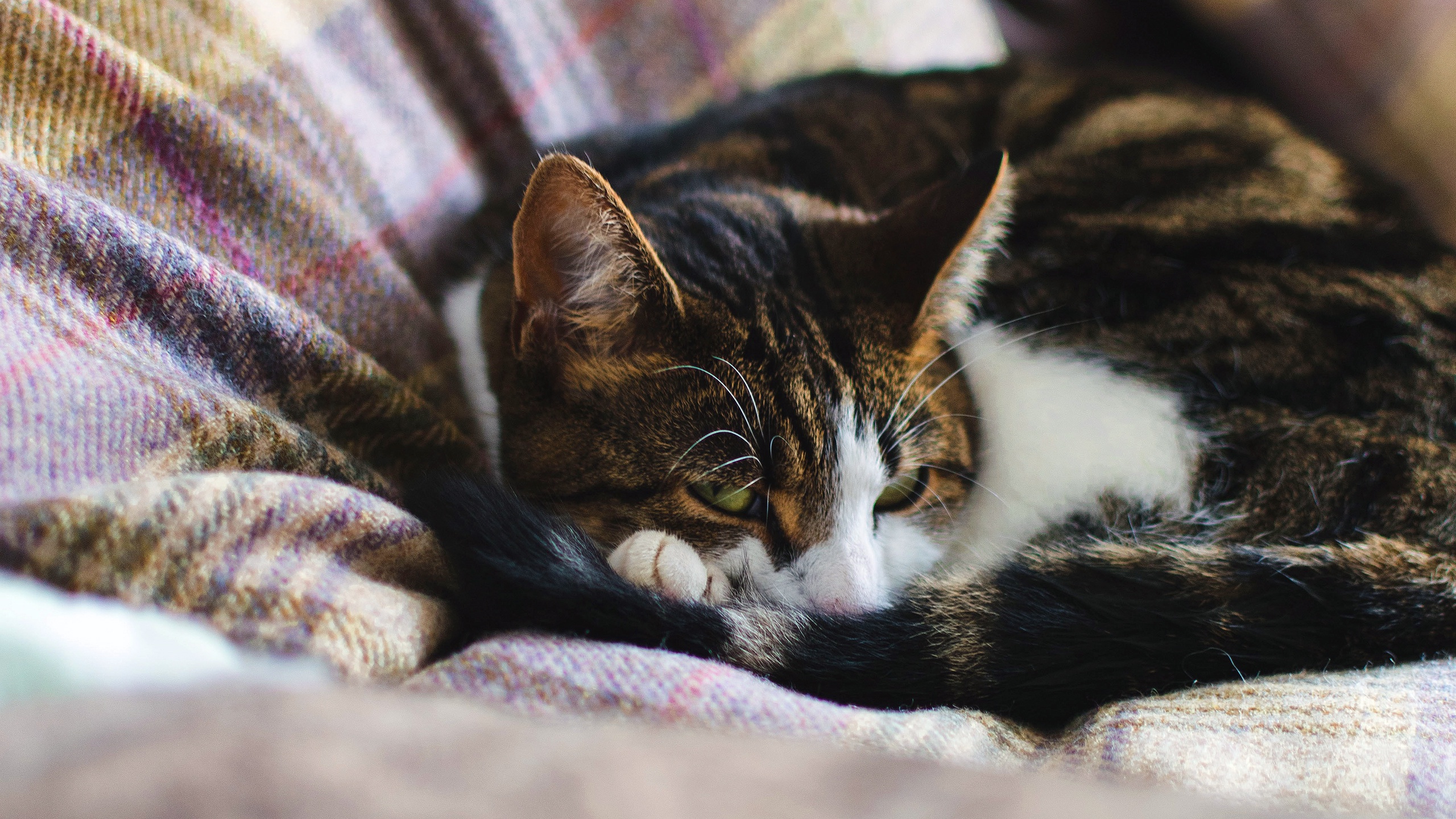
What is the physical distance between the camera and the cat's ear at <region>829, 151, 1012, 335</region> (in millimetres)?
815

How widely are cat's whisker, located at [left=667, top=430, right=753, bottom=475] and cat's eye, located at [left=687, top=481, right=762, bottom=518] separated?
0.03 m

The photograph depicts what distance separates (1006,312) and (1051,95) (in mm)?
503

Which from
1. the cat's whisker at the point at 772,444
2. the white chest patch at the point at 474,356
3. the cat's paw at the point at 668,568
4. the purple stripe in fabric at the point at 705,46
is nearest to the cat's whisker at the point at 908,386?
the cat's whisker at the point at 772,444

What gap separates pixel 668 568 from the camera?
2.24ft

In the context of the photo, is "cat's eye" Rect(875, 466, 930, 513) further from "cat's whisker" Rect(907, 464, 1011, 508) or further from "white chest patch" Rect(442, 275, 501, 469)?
"white chest patch" Rect(442, 275, 501, 469)

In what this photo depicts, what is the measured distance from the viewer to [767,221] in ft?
3.05

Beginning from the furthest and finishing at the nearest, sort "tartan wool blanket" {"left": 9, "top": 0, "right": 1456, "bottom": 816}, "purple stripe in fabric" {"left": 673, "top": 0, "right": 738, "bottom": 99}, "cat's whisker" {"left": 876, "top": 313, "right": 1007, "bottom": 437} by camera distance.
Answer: "purple stripe in fabric" {"left": 673, "top": 0, "right": 738, "bottom": 99} < "cat's whisker" {"left": 876, "top": 313, "right": 1007, "bottom": 437} < "tartan wool blanket" {"left": 9, "top": 0, "right": 1456, "bottom": 816}

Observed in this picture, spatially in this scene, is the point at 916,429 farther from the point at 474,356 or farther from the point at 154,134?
the point at 154,134

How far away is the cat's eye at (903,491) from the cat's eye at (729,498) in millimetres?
144

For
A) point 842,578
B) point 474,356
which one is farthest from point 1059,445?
point 474,356

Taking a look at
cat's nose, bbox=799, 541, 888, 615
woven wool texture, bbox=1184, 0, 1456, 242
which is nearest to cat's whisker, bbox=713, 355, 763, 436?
cat's nose, bbox=799, 541, 888, 615

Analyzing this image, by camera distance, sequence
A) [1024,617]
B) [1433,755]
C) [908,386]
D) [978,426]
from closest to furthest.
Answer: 1. [1433,755]
2. [1024,617]
3. [908,386]
4. [978,426]

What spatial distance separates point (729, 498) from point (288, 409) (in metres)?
0.40

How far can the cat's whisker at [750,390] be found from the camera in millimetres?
739
